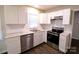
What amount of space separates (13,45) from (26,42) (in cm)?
47

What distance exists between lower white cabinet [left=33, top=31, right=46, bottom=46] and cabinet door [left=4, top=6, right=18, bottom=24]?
966mm

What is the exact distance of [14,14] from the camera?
78.4 inches

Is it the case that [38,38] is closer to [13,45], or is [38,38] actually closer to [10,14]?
[13,45]

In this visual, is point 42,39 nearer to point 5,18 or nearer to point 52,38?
point 52,38

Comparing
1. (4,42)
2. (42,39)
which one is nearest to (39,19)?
(42,39)

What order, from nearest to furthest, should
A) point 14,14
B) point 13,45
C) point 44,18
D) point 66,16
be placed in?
point 13,45 → point 14,14 → point 66,16 → point 44,18

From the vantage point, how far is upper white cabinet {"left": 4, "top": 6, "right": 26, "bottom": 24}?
1.82 metres

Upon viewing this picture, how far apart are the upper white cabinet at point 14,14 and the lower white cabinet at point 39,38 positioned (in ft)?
2.62

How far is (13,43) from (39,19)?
183 cm

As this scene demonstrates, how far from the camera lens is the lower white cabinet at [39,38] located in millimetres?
2649

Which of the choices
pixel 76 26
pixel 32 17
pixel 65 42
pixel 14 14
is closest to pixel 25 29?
pixel 32 17

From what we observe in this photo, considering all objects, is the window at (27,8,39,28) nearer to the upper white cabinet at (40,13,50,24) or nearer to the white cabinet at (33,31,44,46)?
the upper white cabinet at (40,13,50,24)

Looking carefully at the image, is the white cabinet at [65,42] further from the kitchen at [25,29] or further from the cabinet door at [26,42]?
the cabinet door at [26,42]

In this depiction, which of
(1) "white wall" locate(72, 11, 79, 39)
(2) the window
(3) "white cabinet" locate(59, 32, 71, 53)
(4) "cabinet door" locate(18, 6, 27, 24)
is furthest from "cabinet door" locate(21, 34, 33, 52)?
(1) "white wall" locate(72, 11, 79, 39)
